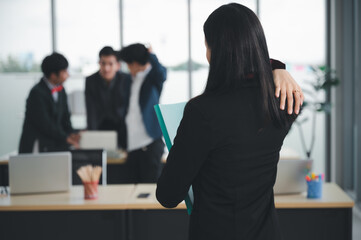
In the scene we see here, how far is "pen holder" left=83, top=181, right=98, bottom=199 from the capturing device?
112 inches

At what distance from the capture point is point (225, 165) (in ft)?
4.44

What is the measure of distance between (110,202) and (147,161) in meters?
1.19

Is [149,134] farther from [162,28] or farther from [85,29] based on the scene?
[85,29]

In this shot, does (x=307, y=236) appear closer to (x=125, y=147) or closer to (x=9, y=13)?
(x=125, y=147)

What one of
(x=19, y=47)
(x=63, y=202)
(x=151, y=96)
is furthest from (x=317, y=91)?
(x=19, y=47)

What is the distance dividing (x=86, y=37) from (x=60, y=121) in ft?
8.39

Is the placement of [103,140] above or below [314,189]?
above

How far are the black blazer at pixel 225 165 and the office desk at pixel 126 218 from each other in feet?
4.42

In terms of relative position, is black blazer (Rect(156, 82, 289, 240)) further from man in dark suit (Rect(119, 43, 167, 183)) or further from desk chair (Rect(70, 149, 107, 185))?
man in dark suit (Rect(119, 43, 167, 183))

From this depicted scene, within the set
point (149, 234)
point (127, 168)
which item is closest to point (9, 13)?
point (127, 168)

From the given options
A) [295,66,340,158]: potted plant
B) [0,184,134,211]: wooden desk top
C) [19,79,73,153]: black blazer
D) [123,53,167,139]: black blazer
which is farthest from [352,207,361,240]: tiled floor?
[19,79,73,153]: black blazer

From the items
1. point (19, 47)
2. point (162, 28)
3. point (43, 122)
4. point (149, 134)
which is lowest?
point (149, 134)

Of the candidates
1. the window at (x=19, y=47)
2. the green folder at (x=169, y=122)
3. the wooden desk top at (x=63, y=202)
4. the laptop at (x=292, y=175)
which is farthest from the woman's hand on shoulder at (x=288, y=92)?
the window at (x=19, y=47)

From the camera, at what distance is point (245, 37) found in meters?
1.31
